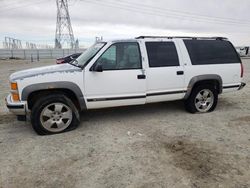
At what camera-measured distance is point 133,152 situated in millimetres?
3715

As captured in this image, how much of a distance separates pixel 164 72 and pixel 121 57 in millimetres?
994

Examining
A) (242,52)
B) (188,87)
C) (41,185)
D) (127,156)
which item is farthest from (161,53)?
(242,52)

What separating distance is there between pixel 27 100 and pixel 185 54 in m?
3.46

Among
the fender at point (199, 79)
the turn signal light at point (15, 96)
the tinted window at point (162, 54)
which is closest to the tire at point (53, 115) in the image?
the turn signal light at point (15, 96)

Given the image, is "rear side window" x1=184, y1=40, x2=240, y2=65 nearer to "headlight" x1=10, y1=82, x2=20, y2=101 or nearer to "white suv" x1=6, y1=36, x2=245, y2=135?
"white suv" x1=6, y1=36, x2=245, y2=135

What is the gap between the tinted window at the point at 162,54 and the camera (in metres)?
5.01

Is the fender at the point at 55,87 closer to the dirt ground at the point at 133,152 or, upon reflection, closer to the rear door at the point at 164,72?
the dirt ground at the point at 133,152

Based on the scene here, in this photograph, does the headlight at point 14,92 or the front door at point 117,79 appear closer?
the headlight at point 14,92

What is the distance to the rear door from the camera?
4.98m

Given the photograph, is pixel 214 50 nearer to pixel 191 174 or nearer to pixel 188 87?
pixel 188 87

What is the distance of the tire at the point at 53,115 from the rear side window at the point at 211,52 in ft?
9.67

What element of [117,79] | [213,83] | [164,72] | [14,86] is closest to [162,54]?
[164,72]

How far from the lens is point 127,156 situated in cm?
360

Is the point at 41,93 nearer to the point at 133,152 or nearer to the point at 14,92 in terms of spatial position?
the point at 14,92
